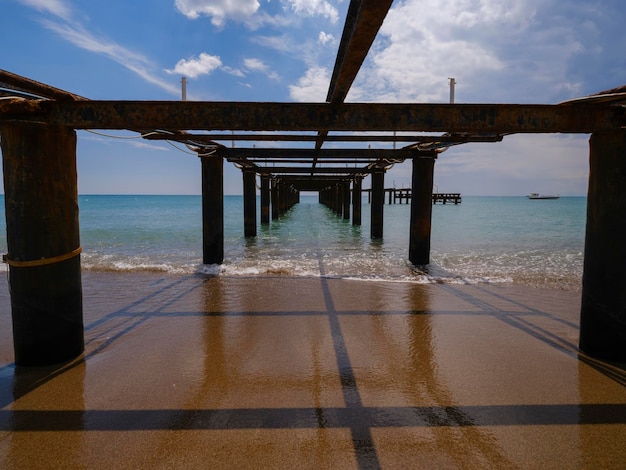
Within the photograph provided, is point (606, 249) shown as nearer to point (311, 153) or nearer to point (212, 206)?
point (311, 153)

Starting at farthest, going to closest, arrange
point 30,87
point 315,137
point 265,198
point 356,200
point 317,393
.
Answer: point 265,198 < point 356,200 < point 315,137 < point 30,87 < point 317,393

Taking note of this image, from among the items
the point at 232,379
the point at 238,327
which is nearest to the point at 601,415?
the point at 232,379

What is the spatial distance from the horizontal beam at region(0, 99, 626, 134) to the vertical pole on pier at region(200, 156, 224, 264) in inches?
225

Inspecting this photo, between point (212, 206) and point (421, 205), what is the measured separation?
556cm

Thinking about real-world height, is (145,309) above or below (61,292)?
below

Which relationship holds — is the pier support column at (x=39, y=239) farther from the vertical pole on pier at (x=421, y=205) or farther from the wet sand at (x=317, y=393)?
the vertical pole on pier at (x=421, y=205)

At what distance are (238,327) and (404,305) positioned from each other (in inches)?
107

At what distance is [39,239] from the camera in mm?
3535

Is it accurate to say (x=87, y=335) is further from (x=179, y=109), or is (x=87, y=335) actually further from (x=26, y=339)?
(x=179, y=109)

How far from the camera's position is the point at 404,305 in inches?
233

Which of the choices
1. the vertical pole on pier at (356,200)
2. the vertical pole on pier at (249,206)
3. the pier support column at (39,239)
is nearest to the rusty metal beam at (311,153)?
the pier support column at (39,239)

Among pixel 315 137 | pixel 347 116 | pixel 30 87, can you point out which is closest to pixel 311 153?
pixel 315 137

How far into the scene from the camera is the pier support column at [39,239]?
349 centimetres

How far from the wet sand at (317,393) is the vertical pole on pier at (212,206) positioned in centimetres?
416
